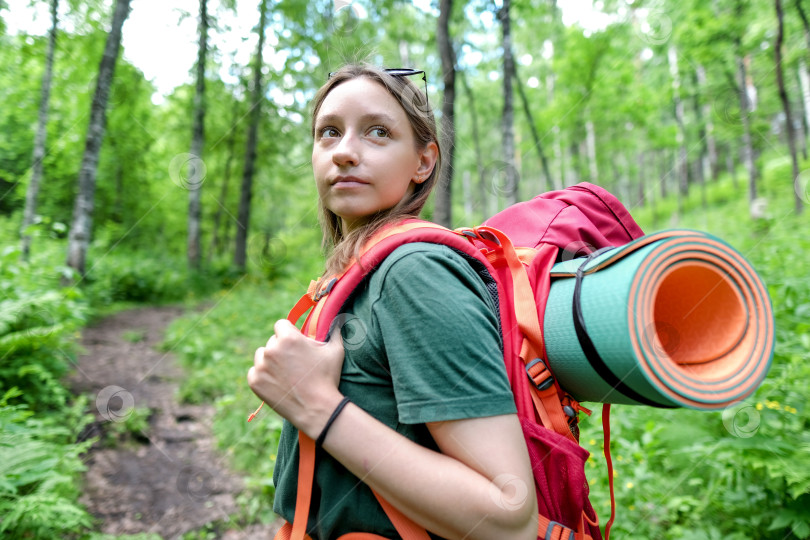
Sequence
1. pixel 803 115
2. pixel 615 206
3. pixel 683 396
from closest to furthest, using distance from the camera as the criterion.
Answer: pixel 683 396
pixel 615 206
pixel 803 115

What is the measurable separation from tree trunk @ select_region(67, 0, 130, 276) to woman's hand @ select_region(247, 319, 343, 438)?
916cm

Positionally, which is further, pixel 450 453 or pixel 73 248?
pixel 73 248

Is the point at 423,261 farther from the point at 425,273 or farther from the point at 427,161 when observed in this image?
the point at 427,161

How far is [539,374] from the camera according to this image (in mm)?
1050

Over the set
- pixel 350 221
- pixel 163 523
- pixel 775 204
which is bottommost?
pixel 163 523

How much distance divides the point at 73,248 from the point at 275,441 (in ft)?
21.9

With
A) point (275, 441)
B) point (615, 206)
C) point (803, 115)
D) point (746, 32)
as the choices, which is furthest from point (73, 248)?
point (803, 115)

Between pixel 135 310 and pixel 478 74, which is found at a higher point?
pixel 478 74

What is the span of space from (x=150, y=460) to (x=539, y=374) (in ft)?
14.7

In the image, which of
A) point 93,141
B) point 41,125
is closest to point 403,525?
point 93,141

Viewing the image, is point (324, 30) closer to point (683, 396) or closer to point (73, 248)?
point (73, 248)

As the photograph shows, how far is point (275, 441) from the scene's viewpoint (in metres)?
4.46
